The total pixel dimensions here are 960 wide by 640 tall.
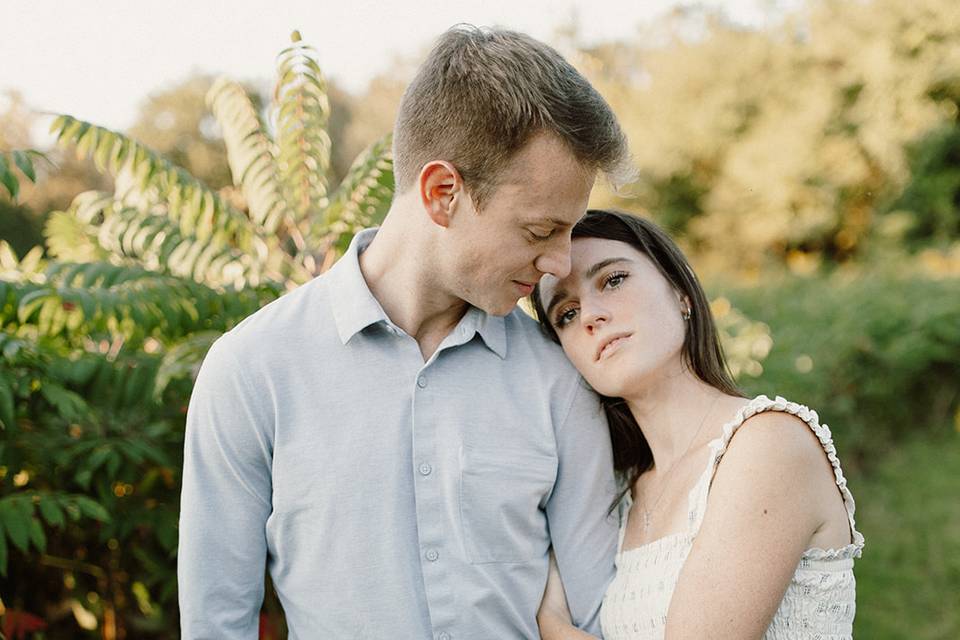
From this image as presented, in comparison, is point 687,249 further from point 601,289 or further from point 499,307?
point 499,307

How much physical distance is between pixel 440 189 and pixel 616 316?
550mm

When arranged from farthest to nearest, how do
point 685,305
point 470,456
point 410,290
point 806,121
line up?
1. point 806,121
2. point 685,305
3. point 410,290
4. point 470,456

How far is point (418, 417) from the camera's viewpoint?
226cm

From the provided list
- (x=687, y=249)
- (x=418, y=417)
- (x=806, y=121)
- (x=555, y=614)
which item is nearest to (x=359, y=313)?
(x=418, y=417)

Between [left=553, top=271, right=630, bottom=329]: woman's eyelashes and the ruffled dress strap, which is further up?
[left=553, top=271, right=630, bottom=329]: woman's eyelashes

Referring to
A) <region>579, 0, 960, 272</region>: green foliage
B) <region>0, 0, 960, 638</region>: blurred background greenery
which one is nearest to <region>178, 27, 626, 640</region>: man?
<region>0, 0, 960, 638</region>: blurred background greenery

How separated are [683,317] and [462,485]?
78 cm

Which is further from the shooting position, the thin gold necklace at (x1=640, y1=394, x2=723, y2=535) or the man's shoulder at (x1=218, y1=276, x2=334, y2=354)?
the thin gold necklace at (x1=640, y1=394, x2=723, y2=535)

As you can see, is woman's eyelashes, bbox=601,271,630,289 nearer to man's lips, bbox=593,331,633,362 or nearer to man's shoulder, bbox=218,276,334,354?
man's lips, bbox=593,331,633,362

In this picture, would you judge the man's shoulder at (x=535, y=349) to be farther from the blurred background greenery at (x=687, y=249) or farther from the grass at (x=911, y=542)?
the grass at (x=911, y=542)

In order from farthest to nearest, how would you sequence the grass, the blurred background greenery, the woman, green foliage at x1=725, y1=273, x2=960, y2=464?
green foliage at x1=725, y1=273, x2=960, y2=464, the grass, the blurred background greenery, the woman

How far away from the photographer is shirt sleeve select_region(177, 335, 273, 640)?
219cm

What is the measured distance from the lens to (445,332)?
2430mm

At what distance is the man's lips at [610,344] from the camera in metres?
2.41
